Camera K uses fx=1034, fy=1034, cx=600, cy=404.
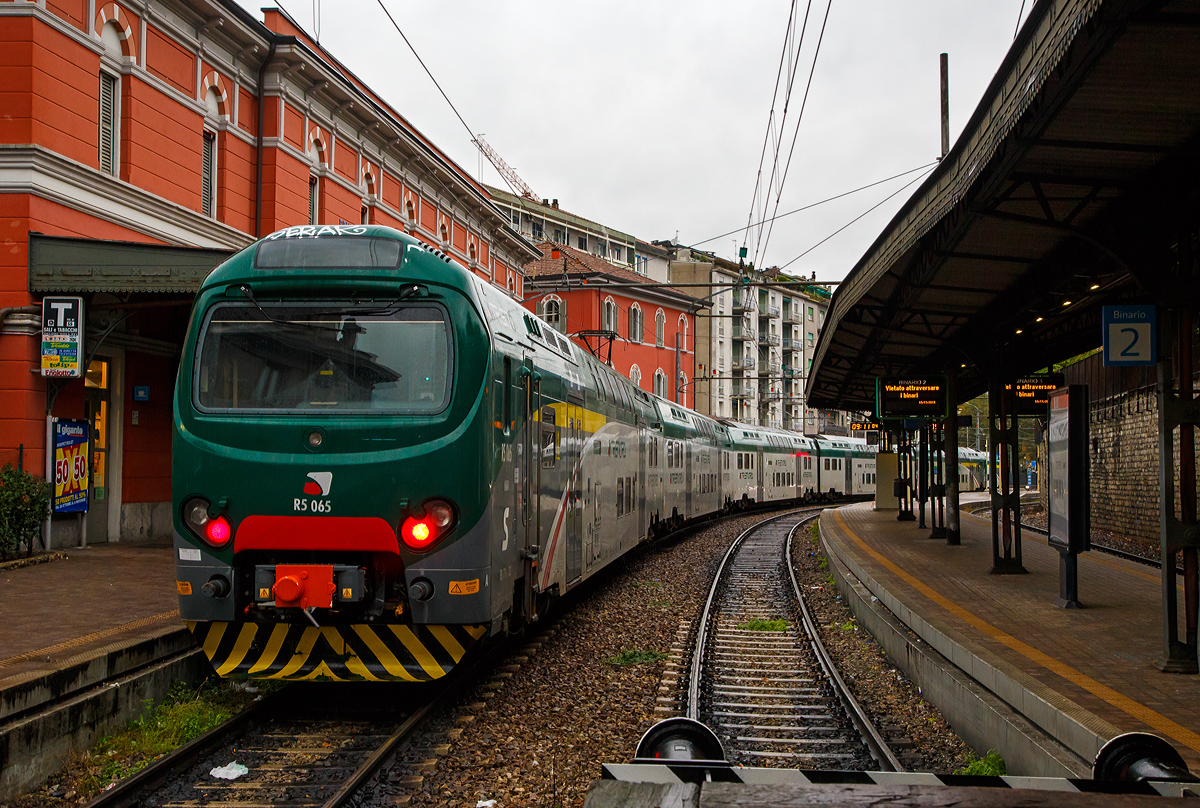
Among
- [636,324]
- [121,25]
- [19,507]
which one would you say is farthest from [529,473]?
[636,324]

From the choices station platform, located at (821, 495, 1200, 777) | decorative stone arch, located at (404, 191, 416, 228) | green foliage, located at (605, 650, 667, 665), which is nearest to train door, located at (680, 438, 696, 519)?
station platform, located at (821, 495, 1200, 777)

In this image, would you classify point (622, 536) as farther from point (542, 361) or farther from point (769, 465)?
point (769, 465)

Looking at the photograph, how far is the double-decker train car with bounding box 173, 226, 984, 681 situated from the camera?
7.13 m

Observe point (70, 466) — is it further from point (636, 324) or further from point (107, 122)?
point (636, 324)

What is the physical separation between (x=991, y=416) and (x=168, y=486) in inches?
521

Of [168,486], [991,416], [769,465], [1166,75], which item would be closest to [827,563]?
[991,416]

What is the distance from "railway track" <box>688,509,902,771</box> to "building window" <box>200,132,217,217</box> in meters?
11.4

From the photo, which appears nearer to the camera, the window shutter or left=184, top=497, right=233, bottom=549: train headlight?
left=184, top=497, right=233, bottom=549: train headlight

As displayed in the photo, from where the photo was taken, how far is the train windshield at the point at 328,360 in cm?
729

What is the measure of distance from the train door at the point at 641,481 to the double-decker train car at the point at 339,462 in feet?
31.3

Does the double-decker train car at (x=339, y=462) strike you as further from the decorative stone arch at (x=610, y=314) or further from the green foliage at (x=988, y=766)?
the decorative stone arch at (x=610, y=314)

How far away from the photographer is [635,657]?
34.4 feet

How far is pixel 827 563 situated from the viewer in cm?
2038

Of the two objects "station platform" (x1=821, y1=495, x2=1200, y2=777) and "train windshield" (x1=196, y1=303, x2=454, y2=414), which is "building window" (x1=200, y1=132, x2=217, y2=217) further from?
"station platform" (x1=821, y1=495, x2=1200, y2=777)
